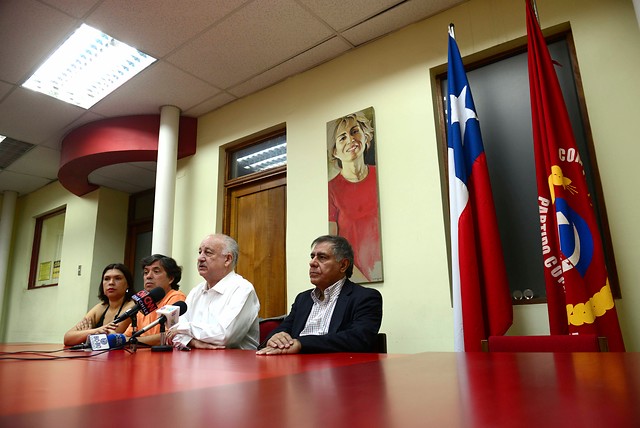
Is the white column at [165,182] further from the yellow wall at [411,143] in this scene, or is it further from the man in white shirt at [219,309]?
the man in white shirt at [219,309]

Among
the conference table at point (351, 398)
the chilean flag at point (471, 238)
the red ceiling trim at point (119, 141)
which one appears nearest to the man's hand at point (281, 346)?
the conference table at point (351, 398)

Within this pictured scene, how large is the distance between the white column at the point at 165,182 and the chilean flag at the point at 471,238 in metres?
2.67

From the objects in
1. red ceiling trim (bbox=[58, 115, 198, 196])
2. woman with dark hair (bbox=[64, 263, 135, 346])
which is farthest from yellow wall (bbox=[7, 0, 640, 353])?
woman with dark hair (bbox=[64, 263, 135, 346])

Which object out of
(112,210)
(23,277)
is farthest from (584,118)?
(23,277)

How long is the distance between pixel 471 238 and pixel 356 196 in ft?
3.22

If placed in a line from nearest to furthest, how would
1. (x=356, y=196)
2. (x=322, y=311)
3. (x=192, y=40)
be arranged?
(x=322, y=311) < (x=356, y=196) < (x=192, y=40)

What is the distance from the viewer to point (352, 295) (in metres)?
2.06

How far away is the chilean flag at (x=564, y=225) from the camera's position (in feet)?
6.58

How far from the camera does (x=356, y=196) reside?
3.13m

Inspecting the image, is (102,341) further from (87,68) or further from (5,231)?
(5,231)

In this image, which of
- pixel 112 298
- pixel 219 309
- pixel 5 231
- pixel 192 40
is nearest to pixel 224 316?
pixel 219 309

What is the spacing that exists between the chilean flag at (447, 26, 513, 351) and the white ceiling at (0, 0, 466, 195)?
36.9 inches

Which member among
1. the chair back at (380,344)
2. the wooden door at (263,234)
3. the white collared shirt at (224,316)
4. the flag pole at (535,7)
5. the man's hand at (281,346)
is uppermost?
the flag pole at (535,7)

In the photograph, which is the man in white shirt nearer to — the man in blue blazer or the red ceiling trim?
the man in blue blazer
